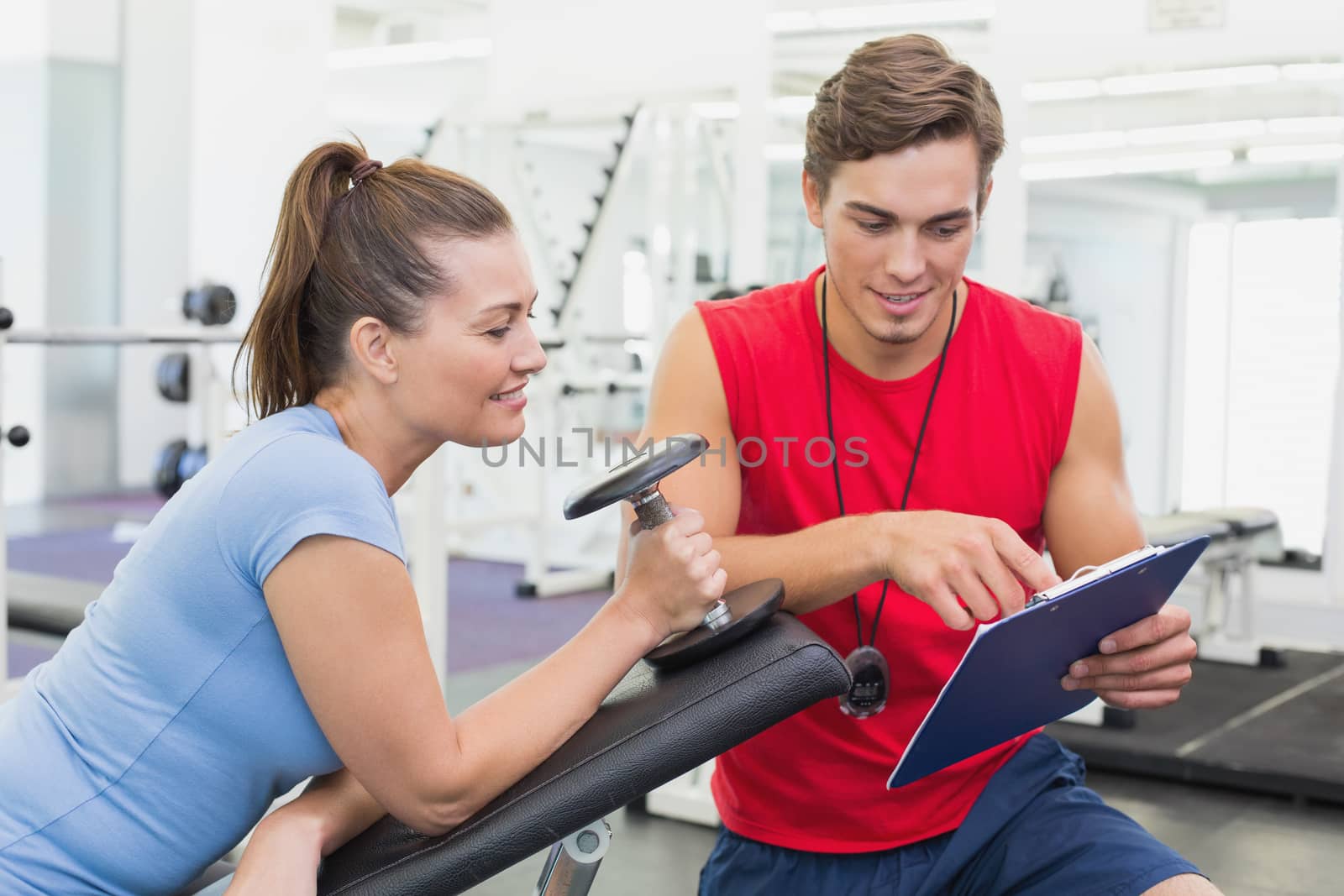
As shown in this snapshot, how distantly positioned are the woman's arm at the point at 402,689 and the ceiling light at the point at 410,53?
8016 mm

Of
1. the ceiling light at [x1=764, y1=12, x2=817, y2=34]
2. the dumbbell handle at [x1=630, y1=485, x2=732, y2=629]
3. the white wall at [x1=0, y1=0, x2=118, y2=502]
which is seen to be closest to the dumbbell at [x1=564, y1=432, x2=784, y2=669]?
the dumbbell handle at [x1=630, y1=485, x2=732, y2=629]

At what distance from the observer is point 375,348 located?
1.14 meters

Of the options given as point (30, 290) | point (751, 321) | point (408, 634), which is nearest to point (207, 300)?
point (30, 290)

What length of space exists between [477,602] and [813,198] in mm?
4340

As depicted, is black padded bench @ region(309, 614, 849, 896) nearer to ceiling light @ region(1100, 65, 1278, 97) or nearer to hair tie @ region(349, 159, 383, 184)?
hair tie @ region(349, 159, 383, 184)

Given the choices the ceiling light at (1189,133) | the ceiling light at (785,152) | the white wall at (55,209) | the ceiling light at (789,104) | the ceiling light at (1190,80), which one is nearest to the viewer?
the ceiling light at (1190,80)

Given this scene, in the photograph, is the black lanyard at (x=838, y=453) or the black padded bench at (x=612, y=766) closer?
the black padded bench at (x=612, y=766)

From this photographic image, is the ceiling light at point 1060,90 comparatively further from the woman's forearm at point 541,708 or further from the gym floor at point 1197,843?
the woman's forearm at point 541,708

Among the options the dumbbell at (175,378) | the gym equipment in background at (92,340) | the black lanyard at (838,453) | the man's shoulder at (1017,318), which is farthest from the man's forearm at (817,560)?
the dumbbell at (175,378)

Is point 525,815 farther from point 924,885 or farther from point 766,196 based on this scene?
point 766,196

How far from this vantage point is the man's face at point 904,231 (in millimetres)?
1352

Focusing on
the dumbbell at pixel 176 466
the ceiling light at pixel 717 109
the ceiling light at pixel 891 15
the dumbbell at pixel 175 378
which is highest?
the ceiling light at pixel 891 15

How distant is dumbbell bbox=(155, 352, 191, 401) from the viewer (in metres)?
5.03

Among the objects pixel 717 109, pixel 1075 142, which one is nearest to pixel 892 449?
pixel 1075 142
